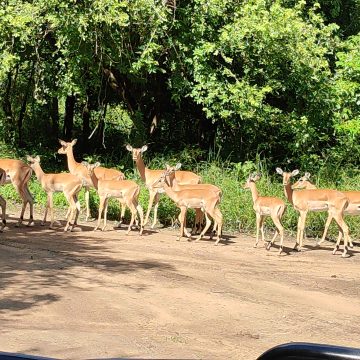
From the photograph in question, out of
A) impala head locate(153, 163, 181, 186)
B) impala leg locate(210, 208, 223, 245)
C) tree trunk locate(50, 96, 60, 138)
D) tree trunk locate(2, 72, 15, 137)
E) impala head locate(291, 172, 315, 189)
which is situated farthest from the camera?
tree trunk locate(50, 96, 60, 138)

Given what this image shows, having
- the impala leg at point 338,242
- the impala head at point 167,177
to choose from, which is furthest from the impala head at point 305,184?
the impala head at point 167,177

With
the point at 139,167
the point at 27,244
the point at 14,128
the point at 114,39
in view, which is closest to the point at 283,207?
the point at 139,167

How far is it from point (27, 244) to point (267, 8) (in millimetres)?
9247

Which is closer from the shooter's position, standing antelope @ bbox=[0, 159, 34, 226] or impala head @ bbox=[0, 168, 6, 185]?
impala head @ bbox=[0, 168, 6, 185]

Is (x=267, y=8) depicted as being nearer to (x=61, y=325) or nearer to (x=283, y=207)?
(x=283, y=207)

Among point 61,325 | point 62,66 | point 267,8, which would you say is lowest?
point 61,325

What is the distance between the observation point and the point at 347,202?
45.8 ft

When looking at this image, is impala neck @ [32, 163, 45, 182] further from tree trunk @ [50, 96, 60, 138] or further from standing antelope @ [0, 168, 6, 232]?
tree trunk @ [50, 96, 60, 138]

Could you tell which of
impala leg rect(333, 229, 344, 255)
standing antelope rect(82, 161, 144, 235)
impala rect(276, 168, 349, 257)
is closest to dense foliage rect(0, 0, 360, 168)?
impala rect(276, 168, 349, 257)

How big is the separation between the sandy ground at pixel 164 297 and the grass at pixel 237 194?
2.17m

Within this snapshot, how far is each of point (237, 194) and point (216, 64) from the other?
3775mm

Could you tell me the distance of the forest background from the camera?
1633cm

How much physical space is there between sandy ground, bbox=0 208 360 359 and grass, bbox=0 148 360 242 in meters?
2.17

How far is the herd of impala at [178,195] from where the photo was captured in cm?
1395
